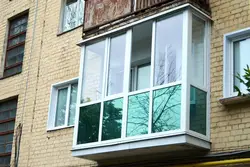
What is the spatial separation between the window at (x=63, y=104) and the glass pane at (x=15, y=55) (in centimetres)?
269

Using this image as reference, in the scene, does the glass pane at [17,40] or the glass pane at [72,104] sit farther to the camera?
the glass pane at [17,40]

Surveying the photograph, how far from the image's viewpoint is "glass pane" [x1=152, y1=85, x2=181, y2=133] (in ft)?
32.2

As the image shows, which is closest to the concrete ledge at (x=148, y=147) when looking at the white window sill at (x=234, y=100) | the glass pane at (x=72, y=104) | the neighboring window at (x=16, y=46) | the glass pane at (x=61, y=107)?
the white window sill at (x=234, y=100)

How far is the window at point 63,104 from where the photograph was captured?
13.4 meters

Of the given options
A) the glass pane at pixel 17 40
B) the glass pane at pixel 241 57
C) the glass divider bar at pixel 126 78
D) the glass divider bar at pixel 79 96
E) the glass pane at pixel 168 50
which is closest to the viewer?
the glass pane at pixel 241 57

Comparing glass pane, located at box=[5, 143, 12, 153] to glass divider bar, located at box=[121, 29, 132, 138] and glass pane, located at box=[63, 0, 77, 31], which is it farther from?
glass divider bar, located at box=[121, 29, 132, 138]

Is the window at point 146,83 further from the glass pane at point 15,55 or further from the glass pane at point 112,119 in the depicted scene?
the glass pane at point 15,55

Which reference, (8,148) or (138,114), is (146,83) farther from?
(8,148)

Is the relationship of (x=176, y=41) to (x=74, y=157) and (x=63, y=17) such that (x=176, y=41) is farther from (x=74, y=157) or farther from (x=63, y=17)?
(x=63, y=17)

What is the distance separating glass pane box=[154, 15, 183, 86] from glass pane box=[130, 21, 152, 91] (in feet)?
1.97

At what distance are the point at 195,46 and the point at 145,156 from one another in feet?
8.30

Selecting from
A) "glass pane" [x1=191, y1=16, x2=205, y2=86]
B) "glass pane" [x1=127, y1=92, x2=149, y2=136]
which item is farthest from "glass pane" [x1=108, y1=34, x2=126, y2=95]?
"glass pane" [x1=191, y1=16, x2=205, y2=86]

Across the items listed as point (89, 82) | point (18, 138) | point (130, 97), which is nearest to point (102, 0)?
point (89, 82)

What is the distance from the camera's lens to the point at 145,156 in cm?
1077
